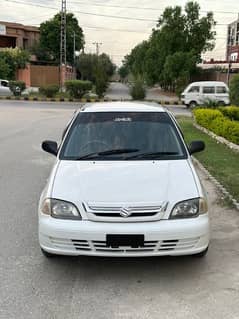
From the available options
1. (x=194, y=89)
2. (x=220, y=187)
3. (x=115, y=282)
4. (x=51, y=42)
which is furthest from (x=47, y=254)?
(x=51, y=42)

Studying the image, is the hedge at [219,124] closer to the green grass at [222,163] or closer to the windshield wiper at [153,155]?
the green grass at [222,163]

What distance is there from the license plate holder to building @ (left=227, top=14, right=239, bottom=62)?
58.5m

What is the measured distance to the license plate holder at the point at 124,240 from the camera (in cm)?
377

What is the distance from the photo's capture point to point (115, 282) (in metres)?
3.97

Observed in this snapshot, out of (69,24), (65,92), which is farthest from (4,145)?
(69,24)

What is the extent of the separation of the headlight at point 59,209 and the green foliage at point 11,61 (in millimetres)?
47145

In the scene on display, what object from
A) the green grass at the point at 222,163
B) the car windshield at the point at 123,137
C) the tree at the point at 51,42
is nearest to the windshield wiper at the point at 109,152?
the car windshield at the point at 123,137

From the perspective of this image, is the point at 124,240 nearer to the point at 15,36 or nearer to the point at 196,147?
the point at 196,147

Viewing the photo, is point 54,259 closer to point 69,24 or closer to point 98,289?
point 98,289

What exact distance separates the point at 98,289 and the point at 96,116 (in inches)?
93.4

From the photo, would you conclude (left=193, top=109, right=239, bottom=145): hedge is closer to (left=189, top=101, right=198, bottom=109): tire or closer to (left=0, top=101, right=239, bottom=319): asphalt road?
(left=0, top=101, right=239, bottom=319): asphalt road

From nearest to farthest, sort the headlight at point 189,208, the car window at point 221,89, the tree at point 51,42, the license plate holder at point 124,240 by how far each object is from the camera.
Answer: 1. the license plate holder at point 124,240
2. the headlight at point 189,208
3. the car window at point 221,89
4. the tree at point 51,42

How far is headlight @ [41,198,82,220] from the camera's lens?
3.92 m

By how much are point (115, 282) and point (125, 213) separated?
26.5 inches
